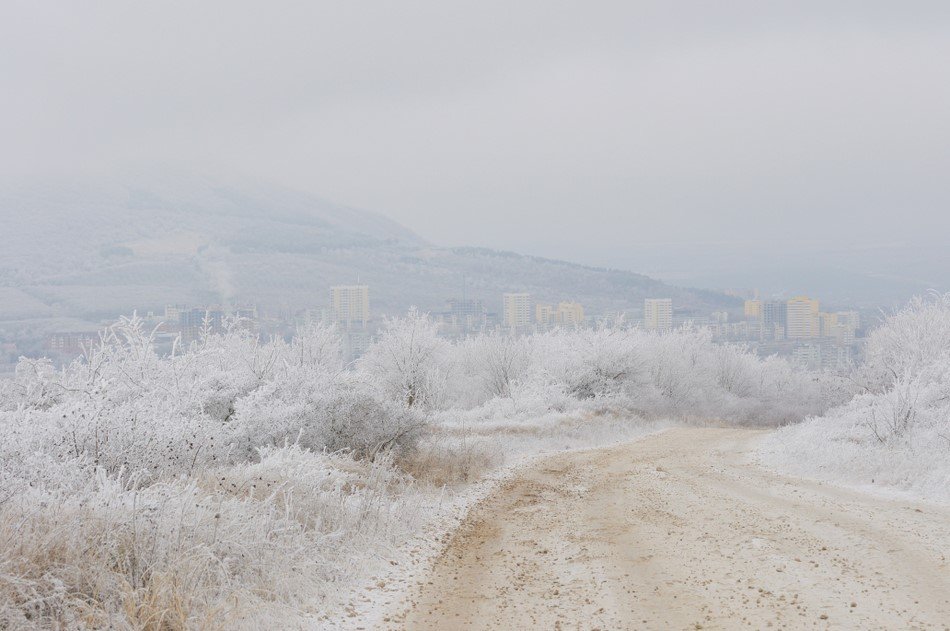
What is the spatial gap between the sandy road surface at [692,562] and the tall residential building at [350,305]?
114 meters

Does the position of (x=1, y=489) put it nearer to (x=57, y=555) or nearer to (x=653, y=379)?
(x=57, y=555)

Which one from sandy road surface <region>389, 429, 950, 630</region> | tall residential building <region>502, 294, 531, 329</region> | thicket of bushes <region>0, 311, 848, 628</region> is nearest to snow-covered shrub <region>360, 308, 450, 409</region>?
thicket of bushes <region>0, 311, 848, 628</region>

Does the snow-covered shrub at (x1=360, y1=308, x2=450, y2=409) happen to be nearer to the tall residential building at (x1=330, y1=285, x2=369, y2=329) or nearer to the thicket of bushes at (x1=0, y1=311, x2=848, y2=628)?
the thicket of bushes at (x1=0, y1=311, x2=848, y2=628)

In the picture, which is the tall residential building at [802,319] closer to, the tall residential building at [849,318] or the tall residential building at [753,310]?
the tall residential building at [849,318]

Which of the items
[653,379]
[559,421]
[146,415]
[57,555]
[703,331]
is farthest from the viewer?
[703,331]

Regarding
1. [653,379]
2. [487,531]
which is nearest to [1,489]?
[487,531]

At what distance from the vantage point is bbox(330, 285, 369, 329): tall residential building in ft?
427

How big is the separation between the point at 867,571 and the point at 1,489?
8.61m

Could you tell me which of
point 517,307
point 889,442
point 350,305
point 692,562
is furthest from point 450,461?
point 517,307

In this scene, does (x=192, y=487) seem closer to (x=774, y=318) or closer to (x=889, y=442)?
(x=889, y=442)

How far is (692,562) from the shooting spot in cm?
813

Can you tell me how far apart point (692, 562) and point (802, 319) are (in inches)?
4206

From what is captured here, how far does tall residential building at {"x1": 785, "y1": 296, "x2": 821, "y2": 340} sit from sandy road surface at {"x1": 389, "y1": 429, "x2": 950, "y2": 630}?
8741 centimetres

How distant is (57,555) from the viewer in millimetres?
5656
